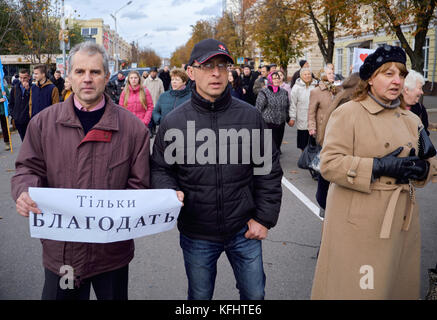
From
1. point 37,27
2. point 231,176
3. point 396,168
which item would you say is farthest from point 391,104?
point 37,27

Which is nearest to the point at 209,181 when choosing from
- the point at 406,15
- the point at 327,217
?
the point at 327,217

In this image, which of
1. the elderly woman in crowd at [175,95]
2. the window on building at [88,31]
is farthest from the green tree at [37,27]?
the elderly woman in crowd at [175,95]

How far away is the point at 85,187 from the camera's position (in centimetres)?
239

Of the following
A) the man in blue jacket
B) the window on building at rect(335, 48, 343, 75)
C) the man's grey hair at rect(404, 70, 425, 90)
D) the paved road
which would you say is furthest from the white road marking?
the window on building at rect(335, 48, 343, 75)

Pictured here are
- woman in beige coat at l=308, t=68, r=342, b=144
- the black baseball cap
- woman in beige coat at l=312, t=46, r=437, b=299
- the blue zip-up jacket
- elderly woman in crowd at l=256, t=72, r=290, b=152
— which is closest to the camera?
the black baseball cap

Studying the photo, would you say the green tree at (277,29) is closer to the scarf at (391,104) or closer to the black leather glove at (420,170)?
the scarf at (391,104)

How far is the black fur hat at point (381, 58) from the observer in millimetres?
2707

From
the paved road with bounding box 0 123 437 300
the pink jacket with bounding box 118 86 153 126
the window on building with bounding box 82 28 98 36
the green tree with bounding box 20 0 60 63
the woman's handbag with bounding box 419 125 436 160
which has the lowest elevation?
the paved road with bounding box 0 123 437 300

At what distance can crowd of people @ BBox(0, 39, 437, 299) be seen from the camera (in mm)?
2412

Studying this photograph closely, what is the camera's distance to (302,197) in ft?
22.8

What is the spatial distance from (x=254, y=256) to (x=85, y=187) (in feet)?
3.58

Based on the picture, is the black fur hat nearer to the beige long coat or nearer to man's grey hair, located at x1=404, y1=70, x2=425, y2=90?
the beige long coat

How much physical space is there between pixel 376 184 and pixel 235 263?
1004 millimetres

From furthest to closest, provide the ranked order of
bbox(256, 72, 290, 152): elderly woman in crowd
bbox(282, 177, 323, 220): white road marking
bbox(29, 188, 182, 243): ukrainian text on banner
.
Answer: bbox(256, 72, 290, 152): elderly woman in crowd
bbox(282, 177, 323, 220): white road marking
bbox(29, 188, 182, 243): ukrainian text on banner
